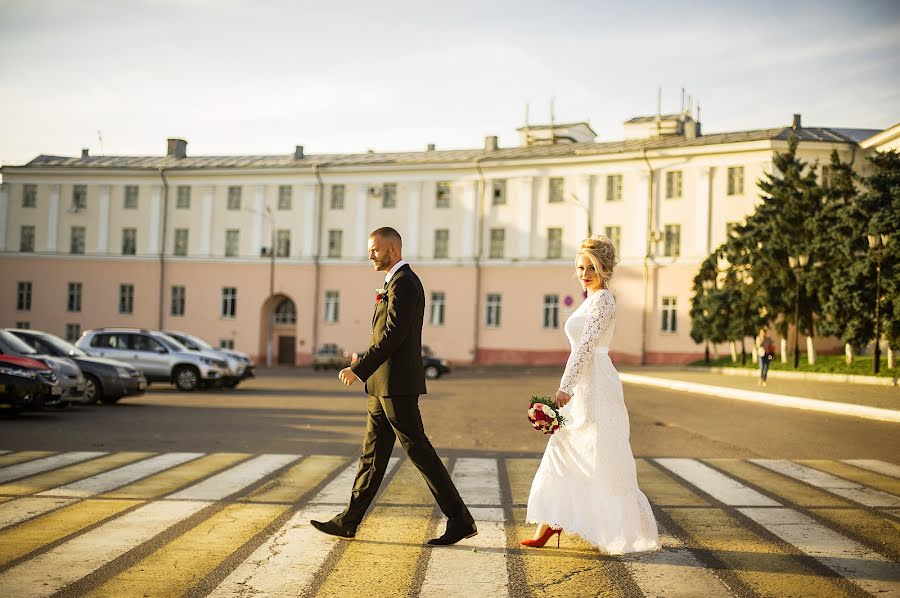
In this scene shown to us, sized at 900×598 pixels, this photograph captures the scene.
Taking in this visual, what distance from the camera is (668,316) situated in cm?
5131

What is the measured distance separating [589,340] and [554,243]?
1921 inches

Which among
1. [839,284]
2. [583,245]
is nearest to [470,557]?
[583,245]

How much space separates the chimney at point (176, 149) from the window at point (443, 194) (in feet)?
68.7

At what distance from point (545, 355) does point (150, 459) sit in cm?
4416

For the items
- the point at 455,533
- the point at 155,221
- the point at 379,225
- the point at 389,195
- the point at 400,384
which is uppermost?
the point at 389,195

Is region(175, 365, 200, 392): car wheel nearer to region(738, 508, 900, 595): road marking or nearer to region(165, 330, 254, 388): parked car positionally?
region(165, 330, 254, 388): parked car

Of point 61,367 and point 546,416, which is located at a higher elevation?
point 546,416

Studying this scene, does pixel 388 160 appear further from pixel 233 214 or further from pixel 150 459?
pixel 150 459

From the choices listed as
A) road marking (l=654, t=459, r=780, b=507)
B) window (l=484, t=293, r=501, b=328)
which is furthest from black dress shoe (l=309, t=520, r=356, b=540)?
window (l=484, t=293, r=501, b=328)

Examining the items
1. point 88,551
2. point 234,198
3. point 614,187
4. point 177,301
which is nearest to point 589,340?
point 88,551

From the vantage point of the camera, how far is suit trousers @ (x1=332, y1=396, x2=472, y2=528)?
6.43 meters

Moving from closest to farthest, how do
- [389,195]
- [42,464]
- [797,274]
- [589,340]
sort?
[589,340]
[42,464]
[797,274]
[389,195]

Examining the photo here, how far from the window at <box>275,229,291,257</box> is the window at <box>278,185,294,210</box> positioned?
1.56 m

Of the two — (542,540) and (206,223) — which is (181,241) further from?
(542,540)
